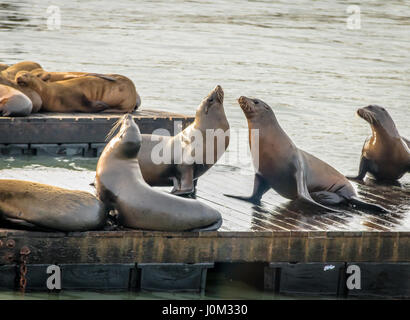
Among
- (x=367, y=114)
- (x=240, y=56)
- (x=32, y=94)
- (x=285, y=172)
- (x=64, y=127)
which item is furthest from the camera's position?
(x=240, y=56)

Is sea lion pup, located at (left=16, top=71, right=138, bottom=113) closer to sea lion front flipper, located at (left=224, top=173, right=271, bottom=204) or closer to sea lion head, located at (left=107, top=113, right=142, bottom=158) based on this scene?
sea lion front flipper, located at (left=224, top=173, right=271, bottom=204)

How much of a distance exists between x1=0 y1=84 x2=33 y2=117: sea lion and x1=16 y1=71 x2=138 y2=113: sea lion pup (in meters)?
0.47

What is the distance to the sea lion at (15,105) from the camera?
9742mm

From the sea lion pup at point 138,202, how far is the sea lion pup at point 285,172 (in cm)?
94

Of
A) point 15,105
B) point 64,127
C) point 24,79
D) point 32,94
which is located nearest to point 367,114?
point 64,127

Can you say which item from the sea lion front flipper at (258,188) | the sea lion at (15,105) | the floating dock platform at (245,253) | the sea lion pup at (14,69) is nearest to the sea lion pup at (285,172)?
the sea lion front flipper at (258,188)

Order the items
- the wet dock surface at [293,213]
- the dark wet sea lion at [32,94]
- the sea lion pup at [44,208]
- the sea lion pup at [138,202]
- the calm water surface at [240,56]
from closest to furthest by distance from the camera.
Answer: the sea lion pup at [44,208] → the sea lion pup at [138,202] → the wet dock surface at [293,213] → the dark wet sea lion at [32,94] → the calm water surface at [240,56]

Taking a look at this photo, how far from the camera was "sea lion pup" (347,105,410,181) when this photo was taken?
8.12 metres

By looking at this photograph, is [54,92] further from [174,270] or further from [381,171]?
[174,270]

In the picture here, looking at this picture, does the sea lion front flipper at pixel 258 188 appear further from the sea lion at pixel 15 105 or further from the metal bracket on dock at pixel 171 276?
the sea lion at pixel 15 105

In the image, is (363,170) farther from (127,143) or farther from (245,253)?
(127,143)

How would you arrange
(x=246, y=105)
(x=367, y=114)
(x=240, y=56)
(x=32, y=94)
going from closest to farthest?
(x=246, y=105)
(x=367, y=114)
(x=32, y=94)
(x=240, y=56)

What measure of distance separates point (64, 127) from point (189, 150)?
312 cm

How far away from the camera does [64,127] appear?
985 cm
